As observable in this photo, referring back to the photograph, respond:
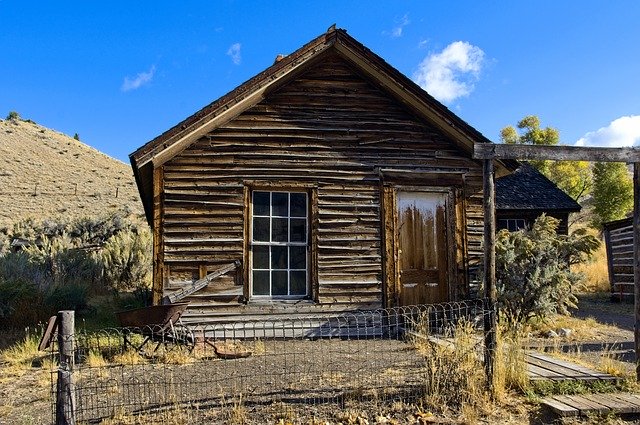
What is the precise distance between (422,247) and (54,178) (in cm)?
4615

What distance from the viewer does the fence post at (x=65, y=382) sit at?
475cm

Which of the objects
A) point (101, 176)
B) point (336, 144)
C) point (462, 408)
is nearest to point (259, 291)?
point (336, 144)

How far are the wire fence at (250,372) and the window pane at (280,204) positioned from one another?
1987mm

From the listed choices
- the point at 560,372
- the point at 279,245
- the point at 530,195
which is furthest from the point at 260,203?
the point at 530,195

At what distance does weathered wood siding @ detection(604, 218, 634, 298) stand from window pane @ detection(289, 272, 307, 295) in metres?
12.8

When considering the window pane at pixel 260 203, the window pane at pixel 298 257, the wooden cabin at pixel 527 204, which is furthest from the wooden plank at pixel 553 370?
the wooden cabin at pixel 527 204

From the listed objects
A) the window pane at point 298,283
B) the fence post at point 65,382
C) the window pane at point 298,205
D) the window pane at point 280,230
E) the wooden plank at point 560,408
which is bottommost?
the wooden plank at point 560,408

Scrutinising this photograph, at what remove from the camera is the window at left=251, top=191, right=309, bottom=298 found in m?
9.60

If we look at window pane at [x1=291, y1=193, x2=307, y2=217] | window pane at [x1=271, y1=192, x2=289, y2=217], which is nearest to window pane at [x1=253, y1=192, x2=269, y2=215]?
window pane at [x1=271, y1=192, x2=289, y2=217]

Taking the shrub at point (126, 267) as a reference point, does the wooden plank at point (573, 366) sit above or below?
below

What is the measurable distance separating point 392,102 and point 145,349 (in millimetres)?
6694

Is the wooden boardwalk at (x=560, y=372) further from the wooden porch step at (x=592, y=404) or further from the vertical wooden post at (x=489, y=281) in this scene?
the vertical wooden post at (x=489, y=281)

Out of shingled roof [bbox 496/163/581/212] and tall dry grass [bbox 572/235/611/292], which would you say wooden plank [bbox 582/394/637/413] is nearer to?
shingled roof [bbox 496/163/581/212]

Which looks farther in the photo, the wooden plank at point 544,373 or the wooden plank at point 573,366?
the wooden plank at point 573,366
